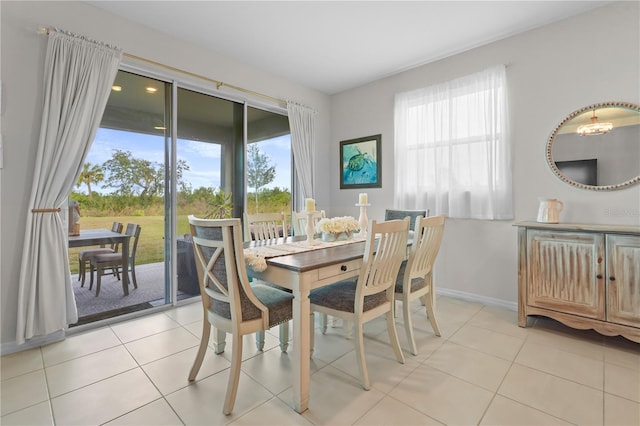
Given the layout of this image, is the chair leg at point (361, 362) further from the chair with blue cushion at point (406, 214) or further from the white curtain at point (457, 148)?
the white curtain at point (457, 148)

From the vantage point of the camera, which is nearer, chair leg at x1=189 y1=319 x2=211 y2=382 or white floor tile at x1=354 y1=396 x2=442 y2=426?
white floor tile at x1=354 y1=396 x2=442 y2=426

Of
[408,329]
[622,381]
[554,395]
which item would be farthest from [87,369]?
[622,381]

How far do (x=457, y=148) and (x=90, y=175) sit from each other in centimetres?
364

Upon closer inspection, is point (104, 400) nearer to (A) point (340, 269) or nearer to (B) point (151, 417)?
(B) point (151, 417)

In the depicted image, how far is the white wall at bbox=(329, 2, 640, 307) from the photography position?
8.06 feet

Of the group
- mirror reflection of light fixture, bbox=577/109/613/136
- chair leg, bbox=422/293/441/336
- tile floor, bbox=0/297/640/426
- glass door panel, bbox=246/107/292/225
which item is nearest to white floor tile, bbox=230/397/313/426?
tile floor, bbox=0/297/640/426

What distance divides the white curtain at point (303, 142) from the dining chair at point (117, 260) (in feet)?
6.83

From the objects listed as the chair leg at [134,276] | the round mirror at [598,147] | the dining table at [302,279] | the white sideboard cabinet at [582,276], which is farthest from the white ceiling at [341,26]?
the chair leg at [134,276]

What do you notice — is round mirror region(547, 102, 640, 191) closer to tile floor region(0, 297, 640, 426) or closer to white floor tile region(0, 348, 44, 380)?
tile floor region(0, 297, 640, 426)

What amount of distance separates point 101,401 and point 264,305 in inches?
40.9

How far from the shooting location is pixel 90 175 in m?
2.58

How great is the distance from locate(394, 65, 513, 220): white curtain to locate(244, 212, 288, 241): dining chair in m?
1.71

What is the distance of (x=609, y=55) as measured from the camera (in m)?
2.50

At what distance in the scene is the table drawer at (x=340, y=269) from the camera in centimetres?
170
